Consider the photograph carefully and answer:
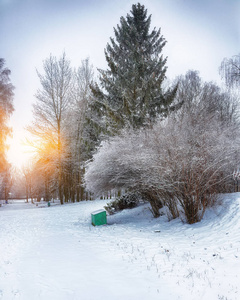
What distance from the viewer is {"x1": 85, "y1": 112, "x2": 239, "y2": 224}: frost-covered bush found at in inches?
262

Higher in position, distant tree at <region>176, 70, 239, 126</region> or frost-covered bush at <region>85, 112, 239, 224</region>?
distant tree at <region>176, 70, 239, 126</region>

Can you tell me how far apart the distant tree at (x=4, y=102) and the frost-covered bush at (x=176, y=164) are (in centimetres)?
1076

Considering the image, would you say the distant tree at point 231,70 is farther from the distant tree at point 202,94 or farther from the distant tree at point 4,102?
the distant tree at point 4,102

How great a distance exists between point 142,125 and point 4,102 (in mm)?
10803

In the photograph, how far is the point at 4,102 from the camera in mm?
15531

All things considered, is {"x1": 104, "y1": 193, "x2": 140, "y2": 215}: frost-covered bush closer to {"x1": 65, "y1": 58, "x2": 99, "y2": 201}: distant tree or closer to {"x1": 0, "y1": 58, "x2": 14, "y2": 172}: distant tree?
{"x1": 65, "y1": 58, "x2": 99, "y2": 201}: distant tree

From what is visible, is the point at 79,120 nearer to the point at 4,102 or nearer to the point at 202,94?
the point at 4,102

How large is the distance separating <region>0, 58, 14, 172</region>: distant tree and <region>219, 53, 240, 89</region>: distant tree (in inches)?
576

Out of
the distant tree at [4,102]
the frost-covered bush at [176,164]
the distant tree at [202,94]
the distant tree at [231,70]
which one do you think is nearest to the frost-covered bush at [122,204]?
the frost-covered bush at [176,164]

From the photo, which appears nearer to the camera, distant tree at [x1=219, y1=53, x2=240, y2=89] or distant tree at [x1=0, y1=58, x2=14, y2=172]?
distant tree at [x1=219, y1=53, x2=240, y2=89]

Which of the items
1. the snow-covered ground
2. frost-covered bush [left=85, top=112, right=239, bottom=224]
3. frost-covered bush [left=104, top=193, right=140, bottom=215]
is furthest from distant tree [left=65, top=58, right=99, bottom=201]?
the snow-covered ground

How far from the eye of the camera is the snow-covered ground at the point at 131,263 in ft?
9.77

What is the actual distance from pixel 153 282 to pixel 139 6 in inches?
666

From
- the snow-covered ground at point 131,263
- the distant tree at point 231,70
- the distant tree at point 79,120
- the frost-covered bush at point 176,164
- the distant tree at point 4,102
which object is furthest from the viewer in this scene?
the distant tree at point 79,120
